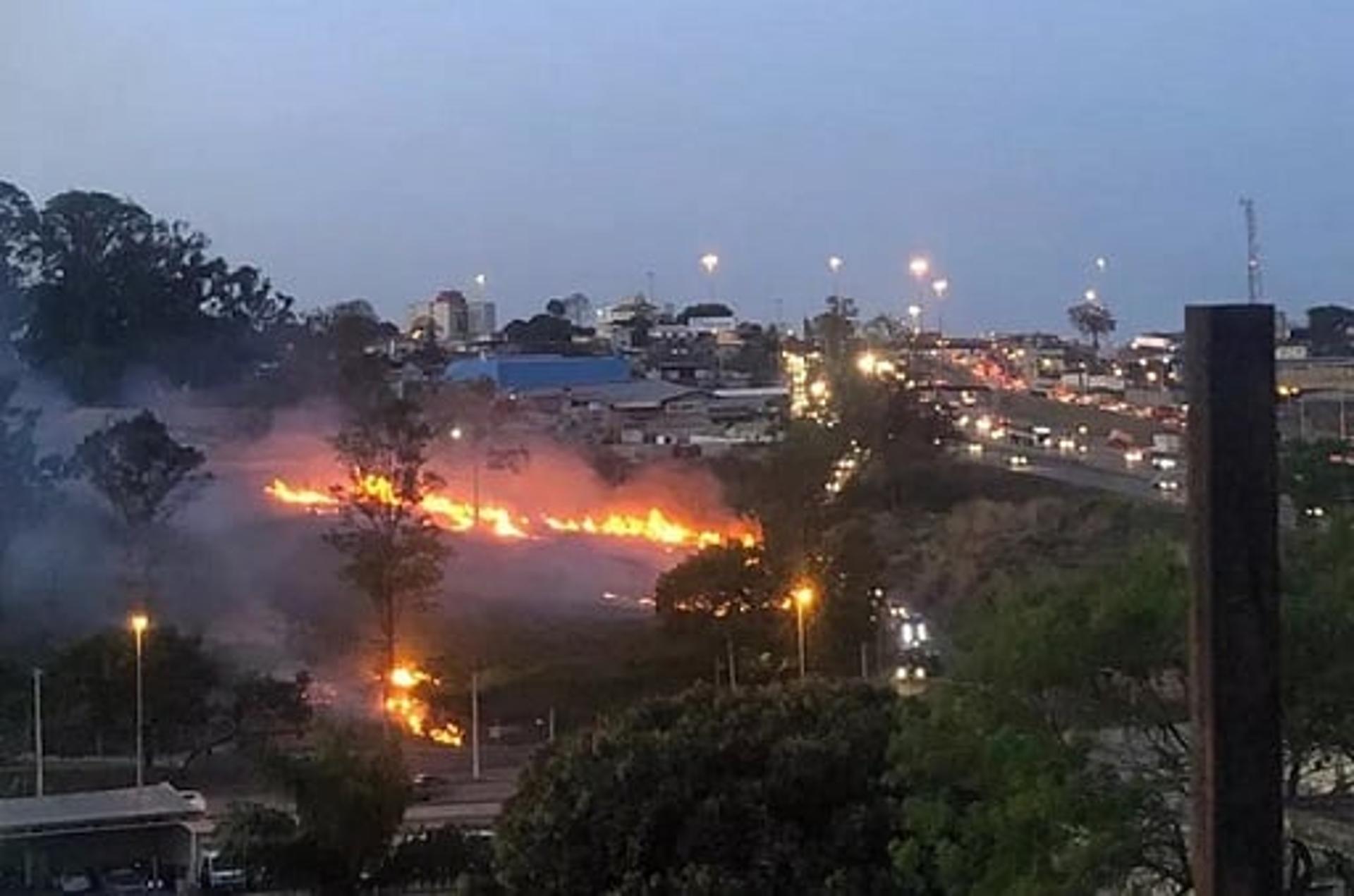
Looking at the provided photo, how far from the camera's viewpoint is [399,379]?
172 feet

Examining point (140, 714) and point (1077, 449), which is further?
point (1077, 449)

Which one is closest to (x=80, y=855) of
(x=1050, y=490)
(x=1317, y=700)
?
(x=1317, y=700)

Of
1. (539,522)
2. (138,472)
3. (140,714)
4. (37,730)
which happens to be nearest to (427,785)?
(140,714)

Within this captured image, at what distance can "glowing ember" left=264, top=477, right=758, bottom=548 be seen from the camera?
3791 centimetres

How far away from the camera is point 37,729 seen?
75.4ft

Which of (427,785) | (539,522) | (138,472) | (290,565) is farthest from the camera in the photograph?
(539,522)

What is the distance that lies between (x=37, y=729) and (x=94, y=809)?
12.4ft

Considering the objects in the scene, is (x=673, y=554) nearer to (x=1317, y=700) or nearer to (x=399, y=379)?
(x=399, y=379)

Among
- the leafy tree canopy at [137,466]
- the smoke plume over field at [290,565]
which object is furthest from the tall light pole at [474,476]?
the leafy tree canopy at [137,466]

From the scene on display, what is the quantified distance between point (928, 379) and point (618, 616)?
71.5 ft

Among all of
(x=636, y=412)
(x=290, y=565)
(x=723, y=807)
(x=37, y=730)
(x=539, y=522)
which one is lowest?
(x=37, y=730)

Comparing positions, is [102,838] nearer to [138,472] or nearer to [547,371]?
[138,472]

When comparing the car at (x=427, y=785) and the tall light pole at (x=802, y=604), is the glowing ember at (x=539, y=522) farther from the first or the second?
the car at (x=427, y=785)

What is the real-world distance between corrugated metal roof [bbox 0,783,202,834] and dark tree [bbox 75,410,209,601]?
35.5 ft
